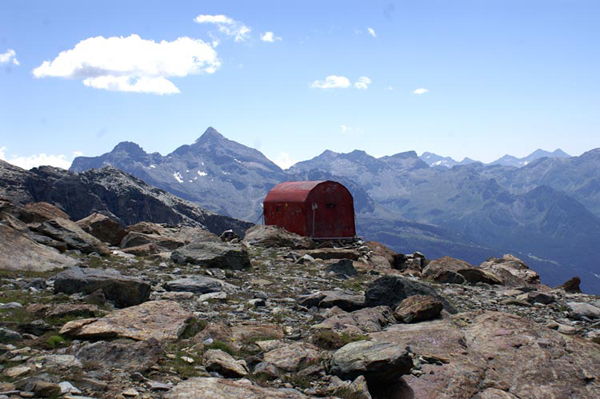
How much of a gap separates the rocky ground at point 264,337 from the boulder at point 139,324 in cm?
4

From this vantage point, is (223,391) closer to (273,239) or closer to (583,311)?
(583,311)

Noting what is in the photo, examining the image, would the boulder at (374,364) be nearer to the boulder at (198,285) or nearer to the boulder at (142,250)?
the boulder at (198,285)

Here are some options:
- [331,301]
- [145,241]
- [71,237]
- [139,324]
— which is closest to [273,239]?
[145,241]

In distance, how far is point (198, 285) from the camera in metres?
16.1

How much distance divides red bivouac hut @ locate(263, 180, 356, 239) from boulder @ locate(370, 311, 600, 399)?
25.3 metres

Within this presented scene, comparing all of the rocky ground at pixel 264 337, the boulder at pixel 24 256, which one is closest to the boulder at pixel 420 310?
the rocky ground at pixel 264 337

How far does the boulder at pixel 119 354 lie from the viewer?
28.2ft

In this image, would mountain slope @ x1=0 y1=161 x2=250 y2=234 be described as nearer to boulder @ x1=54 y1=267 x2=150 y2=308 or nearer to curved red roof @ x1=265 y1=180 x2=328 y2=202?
curved red roof @ x1=265 y1=180 x2=328 y2=202

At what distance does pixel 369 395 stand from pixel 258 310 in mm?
5768

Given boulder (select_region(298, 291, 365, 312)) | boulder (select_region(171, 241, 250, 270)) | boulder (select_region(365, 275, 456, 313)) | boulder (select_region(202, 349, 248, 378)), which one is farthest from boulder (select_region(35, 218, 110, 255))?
boulder (select_region(202, 349, 248, 378))

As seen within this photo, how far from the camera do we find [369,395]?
29.2ft

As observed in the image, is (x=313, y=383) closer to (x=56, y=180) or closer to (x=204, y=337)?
(x=204, y=337)

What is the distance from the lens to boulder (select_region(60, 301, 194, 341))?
32.3ft

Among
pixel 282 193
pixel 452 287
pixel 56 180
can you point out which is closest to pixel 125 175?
pixel 56 180
